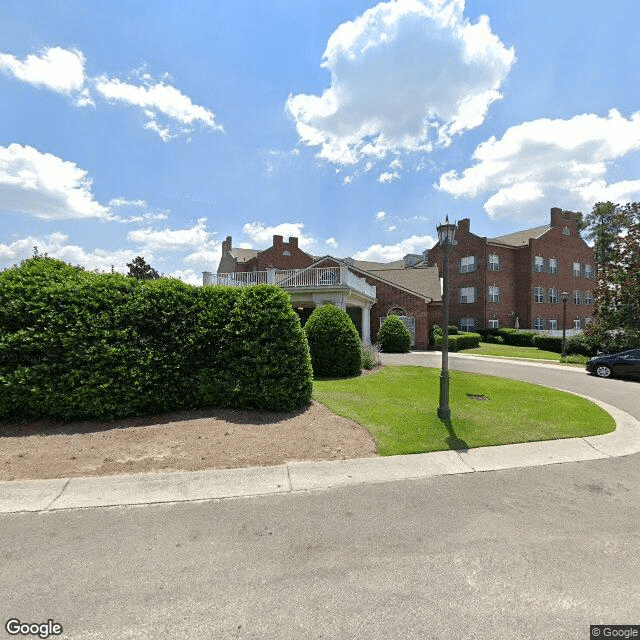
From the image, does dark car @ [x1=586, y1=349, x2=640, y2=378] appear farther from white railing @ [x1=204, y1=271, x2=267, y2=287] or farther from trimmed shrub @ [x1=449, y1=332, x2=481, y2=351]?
white railing @ [x1=204, y1=271, x2=267, y2=287]

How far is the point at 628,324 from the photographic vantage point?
1884cm

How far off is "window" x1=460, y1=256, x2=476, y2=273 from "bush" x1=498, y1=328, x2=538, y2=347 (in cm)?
791

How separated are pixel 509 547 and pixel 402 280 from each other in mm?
27693

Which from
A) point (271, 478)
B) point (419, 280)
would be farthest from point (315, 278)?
point (271, 478)

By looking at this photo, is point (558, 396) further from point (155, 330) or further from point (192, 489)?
point (155, 330)

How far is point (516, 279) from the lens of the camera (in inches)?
1433

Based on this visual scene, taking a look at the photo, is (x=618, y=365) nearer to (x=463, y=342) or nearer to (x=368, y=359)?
(x=368, y=359)

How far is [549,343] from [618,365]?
13.5 meters

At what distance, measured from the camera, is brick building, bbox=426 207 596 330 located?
35125 millimetres

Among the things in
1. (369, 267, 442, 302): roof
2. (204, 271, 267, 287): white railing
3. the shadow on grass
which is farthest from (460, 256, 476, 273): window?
the shadow on grass

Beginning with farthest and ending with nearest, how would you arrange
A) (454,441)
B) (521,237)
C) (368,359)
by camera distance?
1. (521,237)
2. (368,359)
3. (454,441)

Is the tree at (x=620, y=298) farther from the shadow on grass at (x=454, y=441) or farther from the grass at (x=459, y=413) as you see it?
the shadow on grass at (x=454, y=441)

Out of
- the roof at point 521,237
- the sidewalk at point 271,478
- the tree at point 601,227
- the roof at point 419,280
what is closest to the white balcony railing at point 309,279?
the roof at point 419,280

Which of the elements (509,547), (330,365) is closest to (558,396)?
(330,365)
